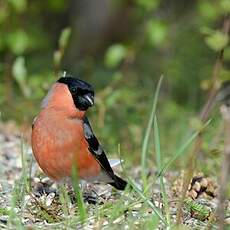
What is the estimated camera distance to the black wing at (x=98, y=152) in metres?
4.50

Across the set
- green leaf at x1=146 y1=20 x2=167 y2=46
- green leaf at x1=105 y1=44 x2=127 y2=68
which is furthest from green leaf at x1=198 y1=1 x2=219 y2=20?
green leaf at x1=105 y1=44 x2=127 y2=68

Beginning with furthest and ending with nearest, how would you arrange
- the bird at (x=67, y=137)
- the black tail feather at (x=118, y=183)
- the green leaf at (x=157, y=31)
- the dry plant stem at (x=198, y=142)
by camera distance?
the green leaf at (x=157, y=31) < the black tail feather at (x=118, y=183) < the bird at (x=67, y=137) < the dry plant stem at (x=198, y=142)

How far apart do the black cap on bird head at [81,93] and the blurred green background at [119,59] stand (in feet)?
1.88

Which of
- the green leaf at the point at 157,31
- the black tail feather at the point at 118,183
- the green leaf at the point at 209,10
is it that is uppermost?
the green leaf at the point at 209,10

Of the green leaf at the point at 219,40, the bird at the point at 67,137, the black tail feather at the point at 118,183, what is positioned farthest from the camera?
the black tail feather at the point at 118,183

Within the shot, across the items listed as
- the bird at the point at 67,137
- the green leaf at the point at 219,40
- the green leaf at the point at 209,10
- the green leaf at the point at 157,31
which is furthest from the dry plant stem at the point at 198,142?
the green leaf at the point at 209,10

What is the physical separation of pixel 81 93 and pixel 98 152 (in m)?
0.31

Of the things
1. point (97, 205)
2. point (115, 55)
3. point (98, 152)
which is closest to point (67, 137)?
point (98, 152)

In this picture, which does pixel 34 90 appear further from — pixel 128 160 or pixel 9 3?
pixel 128 160

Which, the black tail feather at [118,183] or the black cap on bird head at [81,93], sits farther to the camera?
the black tail feather at [118,183]

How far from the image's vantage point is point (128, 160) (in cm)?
586

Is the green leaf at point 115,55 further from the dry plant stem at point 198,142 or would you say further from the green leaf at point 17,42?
the dry plant stem at point 198,142

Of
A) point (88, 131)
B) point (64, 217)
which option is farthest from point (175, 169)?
point (64, 217)

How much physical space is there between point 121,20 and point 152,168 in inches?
199
